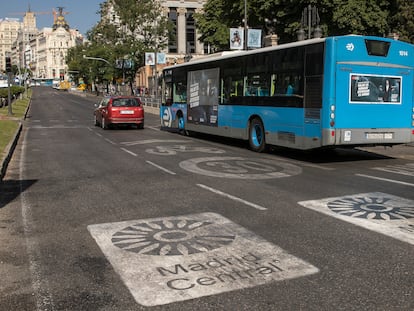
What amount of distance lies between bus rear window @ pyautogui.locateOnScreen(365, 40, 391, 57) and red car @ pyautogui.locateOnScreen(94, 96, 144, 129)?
555 inches

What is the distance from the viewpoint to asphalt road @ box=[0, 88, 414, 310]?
4176 mm

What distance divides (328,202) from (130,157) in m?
7.25

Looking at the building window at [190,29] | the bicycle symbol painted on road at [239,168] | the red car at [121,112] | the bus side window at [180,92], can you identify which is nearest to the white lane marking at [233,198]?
the bicycle symbol painted on road at [239,168]

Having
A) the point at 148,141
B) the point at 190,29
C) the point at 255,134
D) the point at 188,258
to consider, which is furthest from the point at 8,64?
the point at 190,29

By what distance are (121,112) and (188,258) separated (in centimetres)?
1962

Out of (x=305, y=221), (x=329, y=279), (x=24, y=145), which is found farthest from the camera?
(x=24, y=145)

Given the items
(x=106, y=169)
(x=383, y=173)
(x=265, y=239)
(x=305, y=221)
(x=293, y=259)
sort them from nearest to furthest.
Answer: (x=293, y=259), (x=265, y=239), (x=305, y=221), (x=383, y=173), (x=106, y=169)

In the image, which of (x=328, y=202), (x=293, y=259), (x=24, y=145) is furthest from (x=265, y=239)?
(x=24, y=145)

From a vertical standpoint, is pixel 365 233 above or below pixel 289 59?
below

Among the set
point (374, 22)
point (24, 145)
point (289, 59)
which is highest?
point (374, 22)

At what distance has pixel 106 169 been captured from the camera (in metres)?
11.6

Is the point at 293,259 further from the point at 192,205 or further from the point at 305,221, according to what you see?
the point at 192,205

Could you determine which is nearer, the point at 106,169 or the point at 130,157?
the point at 106,169

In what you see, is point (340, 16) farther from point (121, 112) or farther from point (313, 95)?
point (313, 95)
